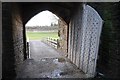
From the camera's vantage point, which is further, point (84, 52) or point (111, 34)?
point (84, 52)

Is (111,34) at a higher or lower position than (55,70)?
higher

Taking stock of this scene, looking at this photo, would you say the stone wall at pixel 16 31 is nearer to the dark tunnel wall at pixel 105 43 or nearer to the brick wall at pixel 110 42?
the dark tunnel wall at pixel 105 43

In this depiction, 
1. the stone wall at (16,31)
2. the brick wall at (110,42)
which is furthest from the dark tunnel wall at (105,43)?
the stone wall at (16,31)

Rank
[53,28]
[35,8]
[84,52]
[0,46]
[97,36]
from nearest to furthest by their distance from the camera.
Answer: [0,46] → [97,36] → [84,52] → [35,8] → [53,28]

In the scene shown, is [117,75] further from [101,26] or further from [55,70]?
[55,70]

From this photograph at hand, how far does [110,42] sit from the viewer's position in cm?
528

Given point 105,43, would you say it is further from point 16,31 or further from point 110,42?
point 16,31

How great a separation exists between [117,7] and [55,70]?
3.14m

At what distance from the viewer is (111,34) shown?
525cm

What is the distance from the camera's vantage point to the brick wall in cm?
510

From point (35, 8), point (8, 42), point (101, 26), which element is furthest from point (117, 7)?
point (35, 8)

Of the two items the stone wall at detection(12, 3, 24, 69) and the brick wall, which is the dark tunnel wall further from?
the stone wall at detection(12, 3, 24, 69)

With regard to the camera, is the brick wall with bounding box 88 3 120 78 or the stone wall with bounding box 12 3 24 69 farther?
the stone wall with bounding box 12 3 24 69

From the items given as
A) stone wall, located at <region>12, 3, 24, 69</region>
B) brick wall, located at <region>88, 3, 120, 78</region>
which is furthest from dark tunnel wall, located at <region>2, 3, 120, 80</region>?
stone wall, located at <region>12, 3, 24, 69</region>
